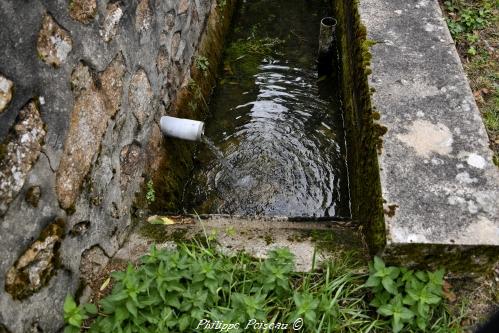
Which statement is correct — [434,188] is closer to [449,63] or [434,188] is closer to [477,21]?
[449,63]

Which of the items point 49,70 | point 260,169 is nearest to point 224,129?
point 260,169

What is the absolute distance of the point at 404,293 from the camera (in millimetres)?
2049

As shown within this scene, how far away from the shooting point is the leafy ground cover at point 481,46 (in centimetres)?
299

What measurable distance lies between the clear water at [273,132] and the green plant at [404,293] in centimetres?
117

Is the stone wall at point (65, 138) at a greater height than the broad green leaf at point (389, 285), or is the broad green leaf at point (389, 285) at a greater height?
the stone wall at point (65, 138)

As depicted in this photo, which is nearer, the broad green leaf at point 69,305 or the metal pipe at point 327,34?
the broad green leaf at point 69,305

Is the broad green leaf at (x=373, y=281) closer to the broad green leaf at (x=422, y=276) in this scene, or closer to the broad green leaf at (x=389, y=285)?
the broad green leaf at (x=389, y=285)

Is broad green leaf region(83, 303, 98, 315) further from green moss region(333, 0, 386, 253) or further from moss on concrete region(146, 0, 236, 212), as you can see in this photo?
green moss region(333, 0, 386, 253)

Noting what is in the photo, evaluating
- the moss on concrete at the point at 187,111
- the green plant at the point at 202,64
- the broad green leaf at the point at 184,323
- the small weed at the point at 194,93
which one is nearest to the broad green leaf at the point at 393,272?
the broad green leaf at the point at 184,323

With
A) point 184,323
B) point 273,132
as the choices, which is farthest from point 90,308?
point 273,132

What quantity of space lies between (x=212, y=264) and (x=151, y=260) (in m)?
0.29

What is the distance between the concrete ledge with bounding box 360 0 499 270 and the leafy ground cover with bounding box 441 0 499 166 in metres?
0.43

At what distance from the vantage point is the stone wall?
1.50 metres

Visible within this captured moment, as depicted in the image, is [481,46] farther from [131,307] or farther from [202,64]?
[131,307]
